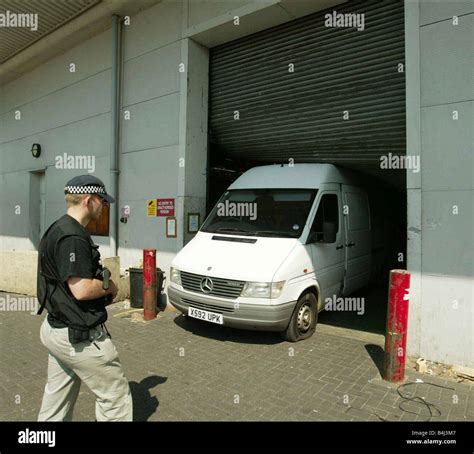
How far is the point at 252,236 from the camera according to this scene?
516 cm

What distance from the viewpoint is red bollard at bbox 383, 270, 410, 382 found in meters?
3.83

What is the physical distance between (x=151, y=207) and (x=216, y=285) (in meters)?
3.31

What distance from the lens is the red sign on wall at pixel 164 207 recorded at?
698 centimetres

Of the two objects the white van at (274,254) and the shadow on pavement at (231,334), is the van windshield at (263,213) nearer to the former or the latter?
the white van at (274,254)

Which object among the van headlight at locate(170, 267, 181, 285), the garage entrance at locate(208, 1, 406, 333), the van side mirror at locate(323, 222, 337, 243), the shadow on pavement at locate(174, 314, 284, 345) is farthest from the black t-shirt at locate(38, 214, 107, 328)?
the garage entrance at locate(208, 1, 406, 333)

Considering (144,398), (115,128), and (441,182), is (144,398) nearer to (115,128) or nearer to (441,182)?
(441,182)

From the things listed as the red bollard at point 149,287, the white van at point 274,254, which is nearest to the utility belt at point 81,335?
the white van at point 274,254

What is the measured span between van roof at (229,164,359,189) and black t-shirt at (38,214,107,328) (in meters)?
3.86

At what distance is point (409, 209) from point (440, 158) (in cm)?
70

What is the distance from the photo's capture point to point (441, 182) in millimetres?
4273

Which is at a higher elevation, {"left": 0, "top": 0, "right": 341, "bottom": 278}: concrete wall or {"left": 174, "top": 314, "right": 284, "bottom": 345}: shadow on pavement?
{"left": 0, "top": 0, "right": 341, "bottom": 278}: concrete wall

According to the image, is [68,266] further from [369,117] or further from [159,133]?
[159,133]

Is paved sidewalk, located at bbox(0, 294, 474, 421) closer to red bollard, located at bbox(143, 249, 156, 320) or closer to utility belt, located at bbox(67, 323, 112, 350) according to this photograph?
red bollard, located at bbox(143, 249, 156, 320)
